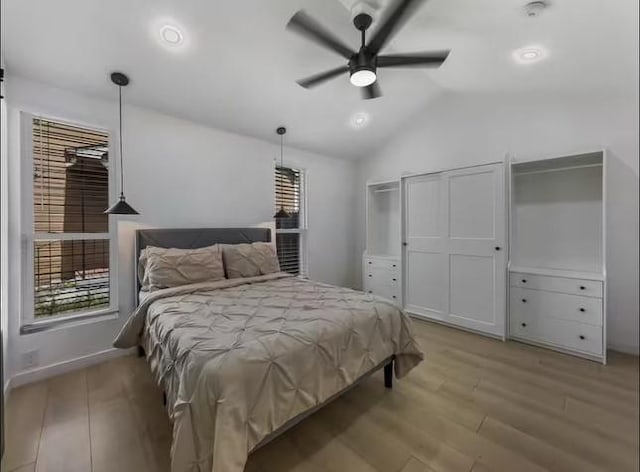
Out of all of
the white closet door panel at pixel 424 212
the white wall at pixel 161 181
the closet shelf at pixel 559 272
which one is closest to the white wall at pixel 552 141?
the closet shelf at pixel 559 272

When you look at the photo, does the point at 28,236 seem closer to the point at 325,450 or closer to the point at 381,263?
the point at 325,450

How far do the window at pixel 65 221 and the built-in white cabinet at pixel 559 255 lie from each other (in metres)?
4.05

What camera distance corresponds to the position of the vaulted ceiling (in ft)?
6.79

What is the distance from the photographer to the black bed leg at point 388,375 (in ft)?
7.63

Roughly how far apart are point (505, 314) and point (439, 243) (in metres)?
1.01

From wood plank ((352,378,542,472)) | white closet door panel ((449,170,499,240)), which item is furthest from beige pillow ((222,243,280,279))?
white closet door panel ((449,170,499,240))

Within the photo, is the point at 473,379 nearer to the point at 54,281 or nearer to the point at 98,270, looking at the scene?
the point at 98,270

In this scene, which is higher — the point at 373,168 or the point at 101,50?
the point at 101,50

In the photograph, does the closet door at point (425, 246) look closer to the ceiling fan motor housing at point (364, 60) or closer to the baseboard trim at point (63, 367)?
the ceiling fan motor housing at point (364, 60)

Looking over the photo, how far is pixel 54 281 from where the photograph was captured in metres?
2.60

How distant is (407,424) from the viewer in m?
1.91

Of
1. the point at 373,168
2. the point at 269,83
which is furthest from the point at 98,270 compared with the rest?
the point at 373,168

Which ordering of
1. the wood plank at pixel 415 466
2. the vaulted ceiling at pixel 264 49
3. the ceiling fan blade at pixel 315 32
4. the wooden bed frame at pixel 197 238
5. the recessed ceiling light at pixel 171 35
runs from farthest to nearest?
the wooden bed frame at pixel 197 238 < the recessed ceiling light at pixel 171 35 < the vaulted ceiling at pixel 264 49 < the ceiling fan blade at pixel 315 32 < the wood plank at pixel 415 466

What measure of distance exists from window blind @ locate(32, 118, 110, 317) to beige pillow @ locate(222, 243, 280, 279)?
3.62ft
